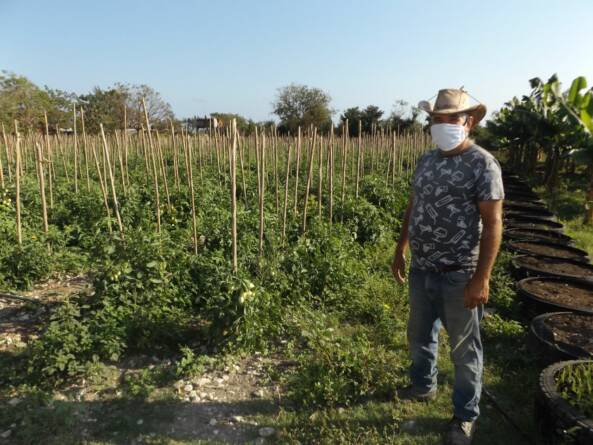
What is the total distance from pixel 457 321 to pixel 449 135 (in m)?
1.08

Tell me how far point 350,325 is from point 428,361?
1320 mm

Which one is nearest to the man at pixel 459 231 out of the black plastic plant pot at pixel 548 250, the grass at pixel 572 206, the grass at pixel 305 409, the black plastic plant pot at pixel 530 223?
the grass at pixel 305 409

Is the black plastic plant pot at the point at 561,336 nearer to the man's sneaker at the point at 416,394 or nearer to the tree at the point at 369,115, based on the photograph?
the man's sneaker at the point at 416,394

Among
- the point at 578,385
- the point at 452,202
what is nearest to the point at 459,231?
the point at 452,202

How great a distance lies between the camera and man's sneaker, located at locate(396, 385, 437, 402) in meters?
2.86

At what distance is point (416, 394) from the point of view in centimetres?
287

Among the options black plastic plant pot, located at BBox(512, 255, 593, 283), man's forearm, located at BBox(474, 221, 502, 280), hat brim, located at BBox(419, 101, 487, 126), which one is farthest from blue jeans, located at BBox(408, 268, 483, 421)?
black plastic plant pot, located at BBox(512, 255, 593, 283)

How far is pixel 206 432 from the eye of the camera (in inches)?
103

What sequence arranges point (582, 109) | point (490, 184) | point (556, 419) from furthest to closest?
point (582, 109), point (556, 419), point (490, 184)

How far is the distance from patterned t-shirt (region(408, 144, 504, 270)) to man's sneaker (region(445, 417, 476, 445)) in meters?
0.96

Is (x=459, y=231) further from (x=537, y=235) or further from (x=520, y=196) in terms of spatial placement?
(x=520, y=196)

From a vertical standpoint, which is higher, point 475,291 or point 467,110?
point 467,110

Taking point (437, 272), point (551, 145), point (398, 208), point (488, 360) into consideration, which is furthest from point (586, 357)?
point (551, 145)

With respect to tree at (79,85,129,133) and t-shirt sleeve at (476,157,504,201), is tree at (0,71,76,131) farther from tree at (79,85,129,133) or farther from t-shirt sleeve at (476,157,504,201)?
t-shirt sleeve at (476,157,504,201)
